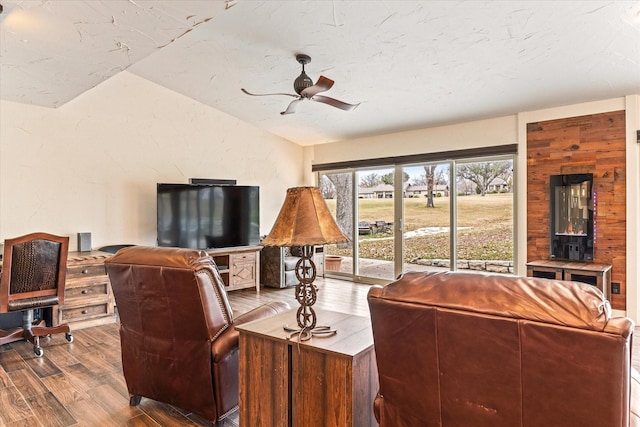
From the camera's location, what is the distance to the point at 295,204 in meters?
1.70

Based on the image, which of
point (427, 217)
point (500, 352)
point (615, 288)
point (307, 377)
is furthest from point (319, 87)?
point (615, 288)

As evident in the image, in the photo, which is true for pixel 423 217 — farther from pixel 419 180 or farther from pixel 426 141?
pixel 426 141

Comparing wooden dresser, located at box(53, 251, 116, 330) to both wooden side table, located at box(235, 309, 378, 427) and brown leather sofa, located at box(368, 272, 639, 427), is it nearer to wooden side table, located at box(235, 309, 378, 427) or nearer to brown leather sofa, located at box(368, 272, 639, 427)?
wooden side table, located at box(235, 309, 378, 427)

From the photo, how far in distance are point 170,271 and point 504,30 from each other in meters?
3.11

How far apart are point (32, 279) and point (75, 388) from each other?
1188 millimetres

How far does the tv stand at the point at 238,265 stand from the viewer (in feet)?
18.2

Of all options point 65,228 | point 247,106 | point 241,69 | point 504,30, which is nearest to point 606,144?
point 504,30

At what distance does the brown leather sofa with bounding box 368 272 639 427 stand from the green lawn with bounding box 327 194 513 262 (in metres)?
4.11

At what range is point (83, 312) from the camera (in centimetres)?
404

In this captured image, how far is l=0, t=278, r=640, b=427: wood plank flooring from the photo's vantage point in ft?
7.52

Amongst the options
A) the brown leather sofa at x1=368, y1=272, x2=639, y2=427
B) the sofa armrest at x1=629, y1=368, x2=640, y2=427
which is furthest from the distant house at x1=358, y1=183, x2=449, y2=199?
the brown leather sofa at x1=368, y1=272, x2=639, y2=427

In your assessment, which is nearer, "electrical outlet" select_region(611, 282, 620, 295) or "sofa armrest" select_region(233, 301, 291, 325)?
"sofa armrest" select_region(233, 301, 291, 325)

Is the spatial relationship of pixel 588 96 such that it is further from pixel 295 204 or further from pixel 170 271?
pixel 170 271

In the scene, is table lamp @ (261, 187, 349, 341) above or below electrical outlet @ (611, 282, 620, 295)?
above
